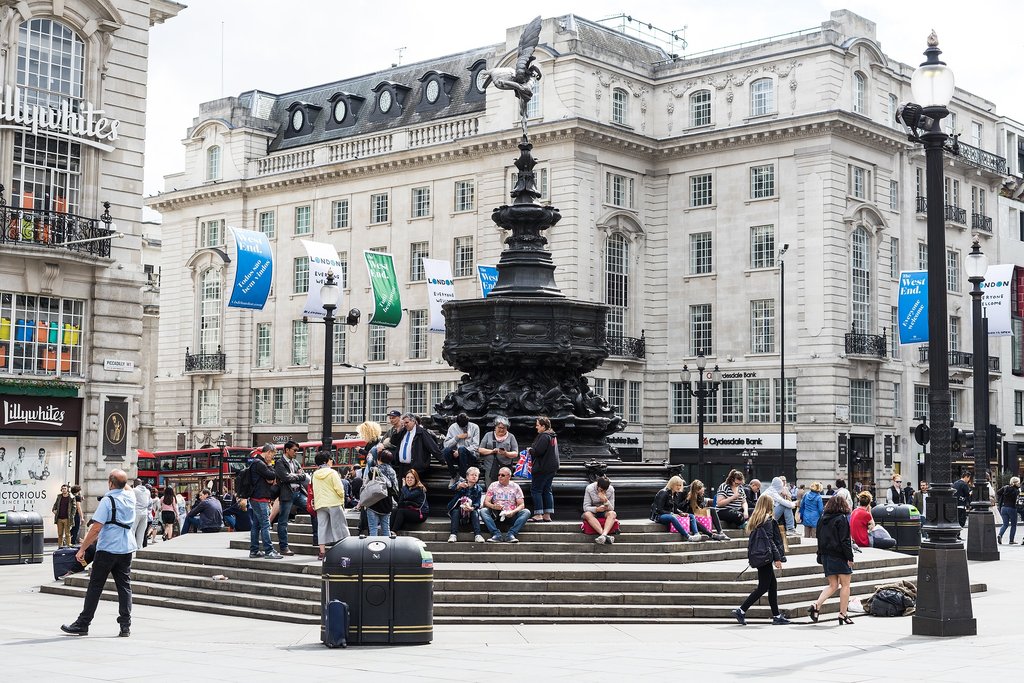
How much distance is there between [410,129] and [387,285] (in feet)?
76.6

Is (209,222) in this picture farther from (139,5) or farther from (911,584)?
(911,584)

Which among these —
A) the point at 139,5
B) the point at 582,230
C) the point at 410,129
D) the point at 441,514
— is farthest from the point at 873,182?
the point at 441,514

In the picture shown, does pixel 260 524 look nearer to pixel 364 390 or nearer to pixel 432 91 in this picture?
pixel 364 390

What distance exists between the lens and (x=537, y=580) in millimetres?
18750

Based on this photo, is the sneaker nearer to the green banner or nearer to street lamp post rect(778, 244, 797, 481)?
the green banner

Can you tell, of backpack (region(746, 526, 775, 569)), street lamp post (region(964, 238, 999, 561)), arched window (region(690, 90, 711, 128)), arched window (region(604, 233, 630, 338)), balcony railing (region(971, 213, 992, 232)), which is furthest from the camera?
balcony railing (region(971, 213, 992, 232))

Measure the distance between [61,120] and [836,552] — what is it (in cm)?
2534

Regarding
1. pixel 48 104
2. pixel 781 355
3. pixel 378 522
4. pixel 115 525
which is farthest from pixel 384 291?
pixel 115 525

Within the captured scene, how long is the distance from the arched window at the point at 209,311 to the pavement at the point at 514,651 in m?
54.5

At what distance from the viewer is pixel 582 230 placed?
59156 millimetres

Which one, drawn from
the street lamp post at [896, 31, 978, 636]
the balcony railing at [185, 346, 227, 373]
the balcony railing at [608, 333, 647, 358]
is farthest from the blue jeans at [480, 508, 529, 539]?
the balcony railing at [185, 346, 227, 373]

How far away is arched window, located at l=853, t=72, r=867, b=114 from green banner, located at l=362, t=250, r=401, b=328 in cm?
2460

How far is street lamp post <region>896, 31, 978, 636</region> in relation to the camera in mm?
15969

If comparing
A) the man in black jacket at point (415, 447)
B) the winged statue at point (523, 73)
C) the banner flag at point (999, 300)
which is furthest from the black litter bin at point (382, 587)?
the banner flag at point (999, 300)
